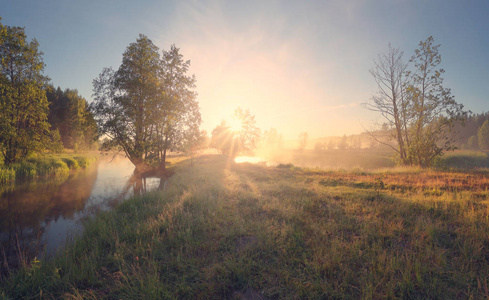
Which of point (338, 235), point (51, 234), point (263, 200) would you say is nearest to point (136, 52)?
point (51, 234)

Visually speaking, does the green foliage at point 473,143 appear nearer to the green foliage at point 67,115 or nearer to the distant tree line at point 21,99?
the distant tree line at point 21,99

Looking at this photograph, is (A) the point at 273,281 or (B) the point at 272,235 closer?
(A) the point at 273,281

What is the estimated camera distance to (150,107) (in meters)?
18.3

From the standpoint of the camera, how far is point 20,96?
1597 centimetres

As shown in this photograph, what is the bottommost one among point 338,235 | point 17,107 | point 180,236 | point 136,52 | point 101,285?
point 101,285

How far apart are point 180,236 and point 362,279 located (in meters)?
4.58

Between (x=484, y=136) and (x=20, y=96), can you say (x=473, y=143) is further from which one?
(x=20, y=96)

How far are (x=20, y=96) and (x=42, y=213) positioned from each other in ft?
48.4

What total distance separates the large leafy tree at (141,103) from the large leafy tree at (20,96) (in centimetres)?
577

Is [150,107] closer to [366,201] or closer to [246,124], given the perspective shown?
[366,201]

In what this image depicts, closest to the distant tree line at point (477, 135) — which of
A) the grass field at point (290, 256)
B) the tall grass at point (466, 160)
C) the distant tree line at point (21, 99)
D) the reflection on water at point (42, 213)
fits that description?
the tall grass at point (466, 160)

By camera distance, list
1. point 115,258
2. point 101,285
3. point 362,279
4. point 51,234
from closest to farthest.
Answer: point 362,279
point 101,285
point 115,258
point 51,234

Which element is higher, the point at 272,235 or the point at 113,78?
the point at 113,78

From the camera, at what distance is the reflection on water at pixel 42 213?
240 inches
